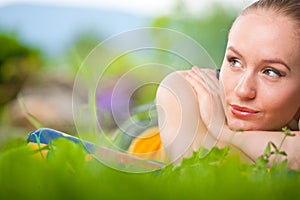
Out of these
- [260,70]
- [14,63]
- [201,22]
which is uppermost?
[201,22]

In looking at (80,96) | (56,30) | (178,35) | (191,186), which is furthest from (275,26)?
(56,30)

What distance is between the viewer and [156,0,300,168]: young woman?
3.62ft

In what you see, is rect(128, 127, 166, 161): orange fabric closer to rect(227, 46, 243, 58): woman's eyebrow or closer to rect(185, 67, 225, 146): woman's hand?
rect(185, 67, 225, 146): woman's hand

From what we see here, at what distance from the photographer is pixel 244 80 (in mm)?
1139

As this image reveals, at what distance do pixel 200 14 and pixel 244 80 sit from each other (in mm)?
3104

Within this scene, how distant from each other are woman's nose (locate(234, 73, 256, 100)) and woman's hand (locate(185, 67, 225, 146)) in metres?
0.07

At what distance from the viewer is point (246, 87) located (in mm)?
1123

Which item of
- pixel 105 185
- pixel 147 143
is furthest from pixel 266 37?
pixel 105 185

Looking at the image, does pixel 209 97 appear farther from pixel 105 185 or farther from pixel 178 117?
pixel 105 185

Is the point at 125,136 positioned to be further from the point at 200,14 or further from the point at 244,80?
the point at 200,14

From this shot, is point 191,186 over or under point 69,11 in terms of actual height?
under

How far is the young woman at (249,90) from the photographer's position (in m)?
1.10

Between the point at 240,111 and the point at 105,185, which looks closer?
the point at 105,185

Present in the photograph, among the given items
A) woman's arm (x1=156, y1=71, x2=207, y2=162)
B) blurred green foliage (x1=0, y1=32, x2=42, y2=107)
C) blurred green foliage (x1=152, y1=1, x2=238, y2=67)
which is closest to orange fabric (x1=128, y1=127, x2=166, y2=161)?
woman's arm (x1=156, y1=71, x2=207, y2=162)
